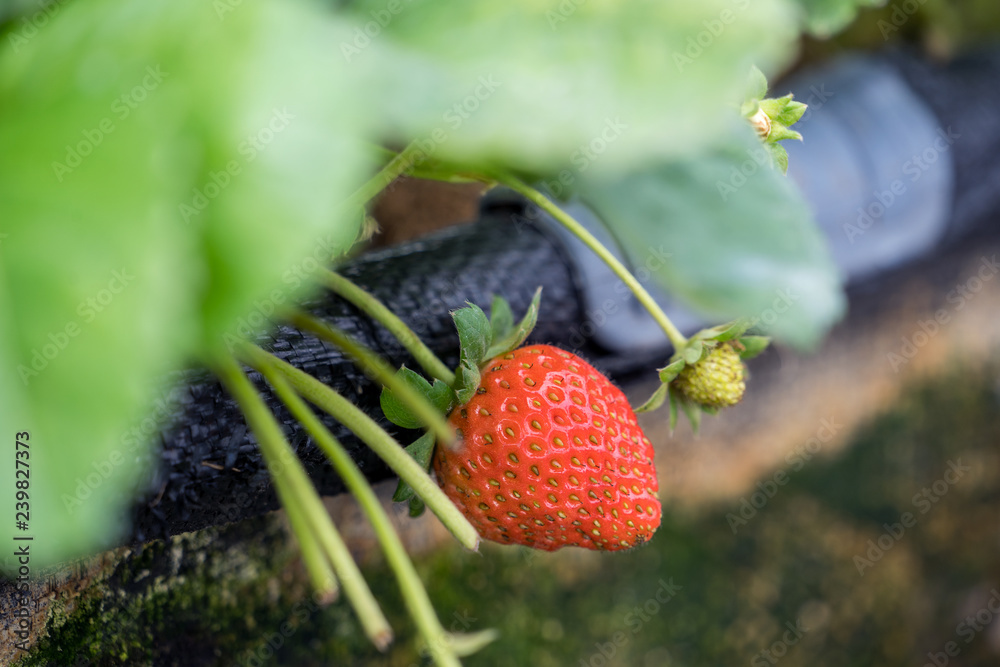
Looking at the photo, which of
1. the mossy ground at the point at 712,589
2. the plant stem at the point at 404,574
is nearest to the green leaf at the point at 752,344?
the plant stem at the point at 404,574

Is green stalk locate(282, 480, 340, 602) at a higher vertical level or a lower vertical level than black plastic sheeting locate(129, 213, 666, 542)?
higher

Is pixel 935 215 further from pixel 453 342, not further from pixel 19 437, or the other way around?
pixel 19 437

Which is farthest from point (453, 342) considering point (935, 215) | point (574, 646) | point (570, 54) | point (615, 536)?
point (935, 215)

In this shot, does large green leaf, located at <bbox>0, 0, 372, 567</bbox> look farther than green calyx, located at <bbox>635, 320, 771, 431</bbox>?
No

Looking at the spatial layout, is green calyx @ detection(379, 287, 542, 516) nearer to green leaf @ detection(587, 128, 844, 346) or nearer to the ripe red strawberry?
the ripe red strawberry

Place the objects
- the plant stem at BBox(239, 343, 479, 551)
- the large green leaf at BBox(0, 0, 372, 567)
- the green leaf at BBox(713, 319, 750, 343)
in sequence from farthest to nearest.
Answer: the green leaf at BBox(713, 319, 750, 343)
the plant stem at BBox(239, 343, 479, 551)
the large green leaf at BBox(0, 0, 372, 567)

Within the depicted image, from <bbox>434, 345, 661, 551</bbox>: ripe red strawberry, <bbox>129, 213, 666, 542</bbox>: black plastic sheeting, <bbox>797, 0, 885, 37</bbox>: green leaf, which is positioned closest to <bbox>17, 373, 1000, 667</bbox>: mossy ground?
<bbox>129, 213, 666, 542</bbox>: black plastic sheeting
